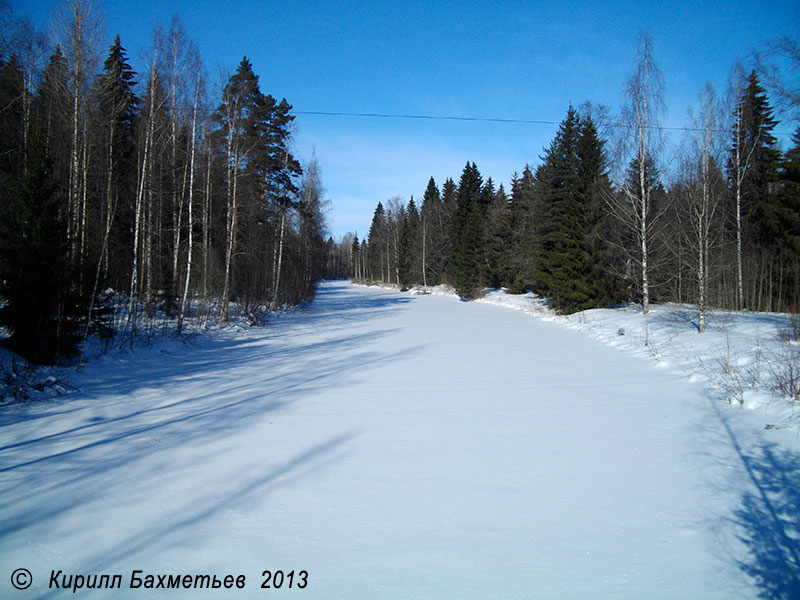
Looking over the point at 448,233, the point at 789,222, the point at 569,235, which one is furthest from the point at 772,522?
the point at 448,233

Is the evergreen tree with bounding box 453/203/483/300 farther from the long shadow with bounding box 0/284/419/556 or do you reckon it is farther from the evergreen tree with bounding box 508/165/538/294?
the long shadow with bounding box 0/284/419/556

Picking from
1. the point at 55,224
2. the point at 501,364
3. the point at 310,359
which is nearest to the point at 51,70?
the point at 55,224

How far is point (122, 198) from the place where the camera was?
867 inches

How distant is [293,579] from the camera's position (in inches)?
107

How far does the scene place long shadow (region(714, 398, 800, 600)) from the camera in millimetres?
2682

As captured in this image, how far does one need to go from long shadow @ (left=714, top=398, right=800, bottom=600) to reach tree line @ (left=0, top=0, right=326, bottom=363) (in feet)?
35.7

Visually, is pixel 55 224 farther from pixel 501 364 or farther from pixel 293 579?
pixel 501 364

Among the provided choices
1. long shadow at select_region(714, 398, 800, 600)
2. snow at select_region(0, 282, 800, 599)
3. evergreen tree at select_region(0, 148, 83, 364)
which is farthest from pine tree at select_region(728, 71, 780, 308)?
evergreen tree at select_region(0, 148, 83, 364)

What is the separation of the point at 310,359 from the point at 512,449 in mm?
6871

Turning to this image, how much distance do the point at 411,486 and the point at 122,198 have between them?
25.0 meters

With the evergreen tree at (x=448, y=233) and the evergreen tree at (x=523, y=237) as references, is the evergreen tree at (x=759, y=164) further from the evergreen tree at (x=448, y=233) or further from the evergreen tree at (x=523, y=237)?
the evergreen tree at (x=448, y=233)

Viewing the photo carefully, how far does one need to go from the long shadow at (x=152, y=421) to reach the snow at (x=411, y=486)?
0.04 meters

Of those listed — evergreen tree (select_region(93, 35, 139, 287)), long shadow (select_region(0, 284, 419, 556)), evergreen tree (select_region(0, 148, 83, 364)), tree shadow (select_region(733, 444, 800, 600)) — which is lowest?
tree shadow (select_region(733, 444, 800, 600))

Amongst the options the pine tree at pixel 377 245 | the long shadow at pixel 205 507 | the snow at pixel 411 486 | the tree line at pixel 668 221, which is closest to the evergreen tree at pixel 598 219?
the tree line at pixel 668 221
